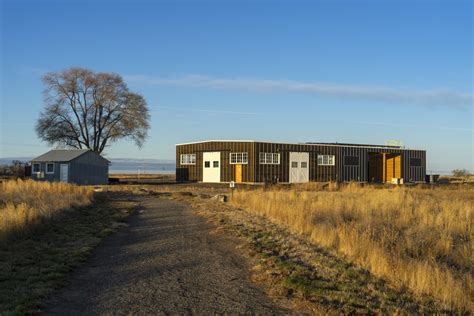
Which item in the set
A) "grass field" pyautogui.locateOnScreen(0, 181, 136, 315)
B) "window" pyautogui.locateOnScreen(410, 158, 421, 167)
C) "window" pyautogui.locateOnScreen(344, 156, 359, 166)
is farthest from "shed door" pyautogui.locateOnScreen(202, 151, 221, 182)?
"grass field" pyautogui.locateOnScreen(0, 181, 136, 315)

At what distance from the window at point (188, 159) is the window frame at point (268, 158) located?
853 cm

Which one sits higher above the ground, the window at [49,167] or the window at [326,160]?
the window at [326,160]

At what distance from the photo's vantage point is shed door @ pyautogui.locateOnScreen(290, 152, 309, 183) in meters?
53.9

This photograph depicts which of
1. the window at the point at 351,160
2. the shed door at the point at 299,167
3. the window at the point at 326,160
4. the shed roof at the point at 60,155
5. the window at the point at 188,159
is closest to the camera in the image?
the shed roof at the point at 60,155

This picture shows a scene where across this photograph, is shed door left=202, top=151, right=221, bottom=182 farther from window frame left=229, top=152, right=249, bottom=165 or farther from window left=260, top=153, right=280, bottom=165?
window left=260, top=153, right=280, bottom=165

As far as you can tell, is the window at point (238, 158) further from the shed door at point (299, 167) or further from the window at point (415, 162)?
the window at point (415, 162)

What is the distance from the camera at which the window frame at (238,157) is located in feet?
169

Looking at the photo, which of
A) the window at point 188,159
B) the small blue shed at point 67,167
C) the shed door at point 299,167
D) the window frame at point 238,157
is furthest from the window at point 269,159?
the small blue shed at point 67,167

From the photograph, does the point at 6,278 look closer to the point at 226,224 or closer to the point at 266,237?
the point at 266,237

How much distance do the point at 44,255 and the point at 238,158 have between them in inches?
1670

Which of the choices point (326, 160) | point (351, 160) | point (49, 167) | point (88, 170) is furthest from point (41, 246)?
point (351, 160)

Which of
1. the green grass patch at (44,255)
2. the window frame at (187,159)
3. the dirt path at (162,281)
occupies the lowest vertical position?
the dirt path at (162,281)

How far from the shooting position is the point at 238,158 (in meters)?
52.1

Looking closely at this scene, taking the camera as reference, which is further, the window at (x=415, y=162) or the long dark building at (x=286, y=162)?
the window at (x=415, y=162)
